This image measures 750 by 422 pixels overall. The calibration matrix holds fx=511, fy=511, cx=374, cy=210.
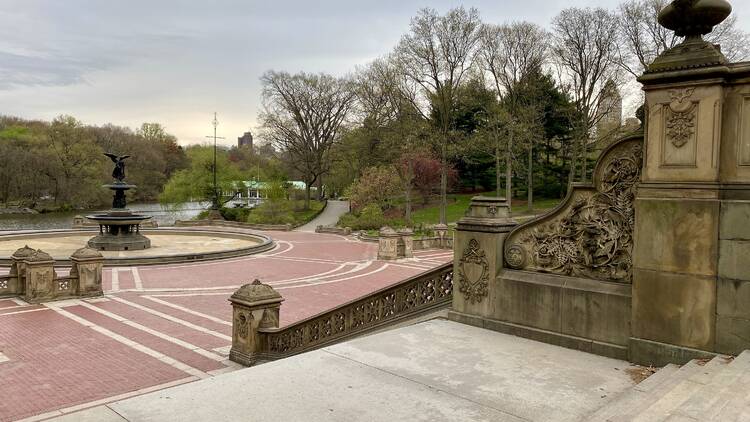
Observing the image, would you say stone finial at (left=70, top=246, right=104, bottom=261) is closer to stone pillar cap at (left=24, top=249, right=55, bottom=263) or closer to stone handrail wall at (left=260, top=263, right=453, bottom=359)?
stone pillar cap at (left=24, top=249, right=55, bottom=263)

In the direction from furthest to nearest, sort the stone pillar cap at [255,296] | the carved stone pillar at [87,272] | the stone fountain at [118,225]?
the stone fountain at [118,225]
the carved stone pillar at [87,272]
the stone pillar cap at [255,296]

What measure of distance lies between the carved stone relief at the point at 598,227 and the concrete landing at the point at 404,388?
3.34 ft

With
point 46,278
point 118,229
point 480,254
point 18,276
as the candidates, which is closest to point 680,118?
point 480,254

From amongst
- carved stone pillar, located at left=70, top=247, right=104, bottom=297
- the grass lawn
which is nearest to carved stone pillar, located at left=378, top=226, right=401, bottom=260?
carved stone pillar, located at left=70, top=247, right=104, bottom=297

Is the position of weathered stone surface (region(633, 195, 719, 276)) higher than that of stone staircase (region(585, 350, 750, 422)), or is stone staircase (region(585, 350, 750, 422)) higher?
weathered stone surface (region(633, 195, 719, 276))

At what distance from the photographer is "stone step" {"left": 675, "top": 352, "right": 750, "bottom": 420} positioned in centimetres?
365

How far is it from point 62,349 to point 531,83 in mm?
38730

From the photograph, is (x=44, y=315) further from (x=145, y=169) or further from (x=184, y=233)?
(x=145, y=169)

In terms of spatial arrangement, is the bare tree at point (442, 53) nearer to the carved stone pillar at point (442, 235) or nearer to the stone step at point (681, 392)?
the carved stone pillar at point (442, 235)

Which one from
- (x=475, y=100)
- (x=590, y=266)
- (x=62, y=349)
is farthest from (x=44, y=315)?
(x=475, y=100)

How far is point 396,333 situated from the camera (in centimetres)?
670

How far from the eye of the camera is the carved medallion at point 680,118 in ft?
17.1

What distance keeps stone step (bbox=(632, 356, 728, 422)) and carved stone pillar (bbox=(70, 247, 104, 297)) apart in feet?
50.7

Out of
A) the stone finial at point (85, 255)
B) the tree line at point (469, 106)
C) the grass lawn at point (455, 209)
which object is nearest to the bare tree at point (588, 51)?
the tree line at point (469, 106)
